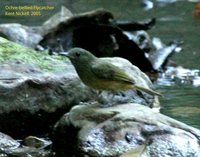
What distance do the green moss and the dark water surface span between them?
51.1 inches

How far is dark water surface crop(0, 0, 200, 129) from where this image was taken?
7406mm

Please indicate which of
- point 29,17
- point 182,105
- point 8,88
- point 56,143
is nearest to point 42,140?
point 56,143

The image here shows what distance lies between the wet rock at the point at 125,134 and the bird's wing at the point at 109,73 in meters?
0.29

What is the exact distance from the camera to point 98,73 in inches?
235

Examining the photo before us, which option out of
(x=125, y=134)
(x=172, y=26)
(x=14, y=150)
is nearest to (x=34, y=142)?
(x=14, y=150)

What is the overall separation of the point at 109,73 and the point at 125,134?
2.28 feet

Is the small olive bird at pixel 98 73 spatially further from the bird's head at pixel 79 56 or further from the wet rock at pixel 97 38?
the wet rock at pixel 97 38

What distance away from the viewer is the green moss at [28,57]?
6699 mm

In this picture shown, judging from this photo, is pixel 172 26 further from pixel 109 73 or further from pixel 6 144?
pixel 6 144

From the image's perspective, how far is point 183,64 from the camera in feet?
32.1

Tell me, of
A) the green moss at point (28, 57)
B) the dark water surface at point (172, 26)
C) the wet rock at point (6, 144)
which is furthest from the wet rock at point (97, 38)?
the wet rock at point (6, 144)

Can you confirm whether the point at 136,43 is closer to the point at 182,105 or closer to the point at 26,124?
the point at 182,105

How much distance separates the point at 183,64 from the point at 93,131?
4439mm

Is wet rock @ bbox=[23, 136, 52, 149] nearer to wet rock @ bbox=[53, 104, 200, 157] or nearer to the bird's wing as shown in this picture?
wet rock @ bbox=[53, 104, 200, 157]
